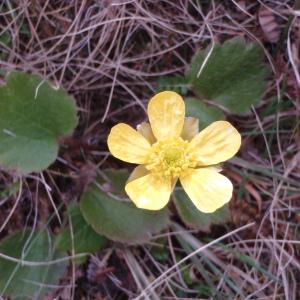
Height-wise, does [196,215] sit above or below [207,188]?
below

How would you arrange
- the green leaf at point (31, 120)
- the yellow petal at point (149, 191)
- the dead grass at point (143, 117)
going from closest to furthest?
the yellow petal at point (149, 191), the green leaf at point (31, 120), the dead grass at point (143, 117)

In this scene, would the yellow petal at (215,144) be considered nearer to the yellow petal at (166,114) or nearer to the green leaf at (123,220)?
the yellow petal at (166,114)

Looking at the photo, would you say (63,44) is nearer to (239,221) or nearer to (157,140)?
(157,140)

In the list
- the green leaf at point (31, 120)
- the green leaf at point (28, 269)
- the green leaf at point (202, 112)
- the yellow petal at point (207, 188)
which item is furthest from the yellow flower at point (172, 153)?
the green leaf at point (28, 269)

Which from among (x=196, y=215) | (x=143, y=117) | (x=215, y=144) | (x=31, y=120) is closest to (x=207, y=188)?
(x=215, y=144)

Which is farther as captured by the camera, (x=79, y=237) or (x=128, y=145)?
(x=79, y=237)

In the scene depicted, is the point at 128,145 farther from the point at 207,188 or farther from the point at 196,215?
the point at 196,215

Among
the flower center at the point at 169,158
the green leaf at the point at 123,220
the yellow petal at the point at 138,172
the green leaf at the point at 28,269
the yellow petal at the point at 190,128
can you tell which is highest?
the yellow petal at the point at 190,128
